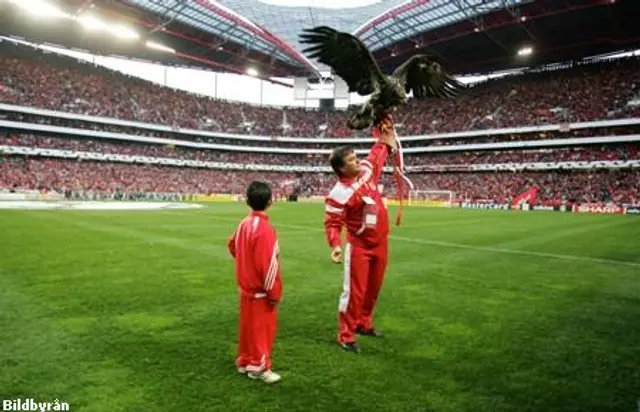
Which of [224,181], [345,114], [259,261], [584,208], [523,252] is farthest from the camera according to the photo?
[345,114]

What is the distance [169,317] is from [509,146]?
59.7 meters

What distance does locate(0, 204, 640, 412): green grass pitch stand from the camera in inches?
147

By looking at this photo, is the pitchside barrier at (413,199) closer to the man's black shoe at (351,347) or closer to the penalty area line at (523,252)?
the penalty area line at (523,252)

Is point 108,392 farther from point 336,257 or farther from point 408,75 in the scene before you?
point 408,75

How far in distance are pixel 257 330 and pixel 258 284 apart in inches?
16.3

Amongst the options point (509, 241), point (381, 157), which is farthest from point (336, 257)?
point (509, 241)

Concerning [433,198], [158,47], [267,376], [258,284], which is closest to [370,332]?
[267,376]

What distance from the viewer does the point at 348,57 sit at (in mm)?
5332

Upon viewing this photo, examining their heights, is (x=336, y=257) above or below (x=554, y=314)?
above

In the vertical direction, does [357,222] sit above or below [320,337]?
above

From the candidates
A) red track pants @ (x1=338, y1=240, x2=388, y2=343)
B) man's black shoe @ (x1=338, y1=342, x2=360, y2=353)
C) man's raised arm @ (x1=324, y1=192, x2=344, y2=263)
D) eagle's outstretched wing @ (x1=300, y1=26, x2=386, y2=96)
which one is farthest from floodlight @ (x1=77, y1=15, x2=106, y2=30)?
man's black shoe @ (x1=338, y1=342, x2=360, y2=353)

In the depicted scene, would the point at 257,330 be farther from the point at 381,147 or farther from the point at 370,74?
the point at 370,74

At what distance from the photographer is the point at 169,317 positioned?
605 cm

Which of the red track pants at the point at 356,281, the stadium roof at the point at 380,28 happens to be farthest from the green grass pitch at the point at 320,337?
the stadium roof at the point at 380,28
